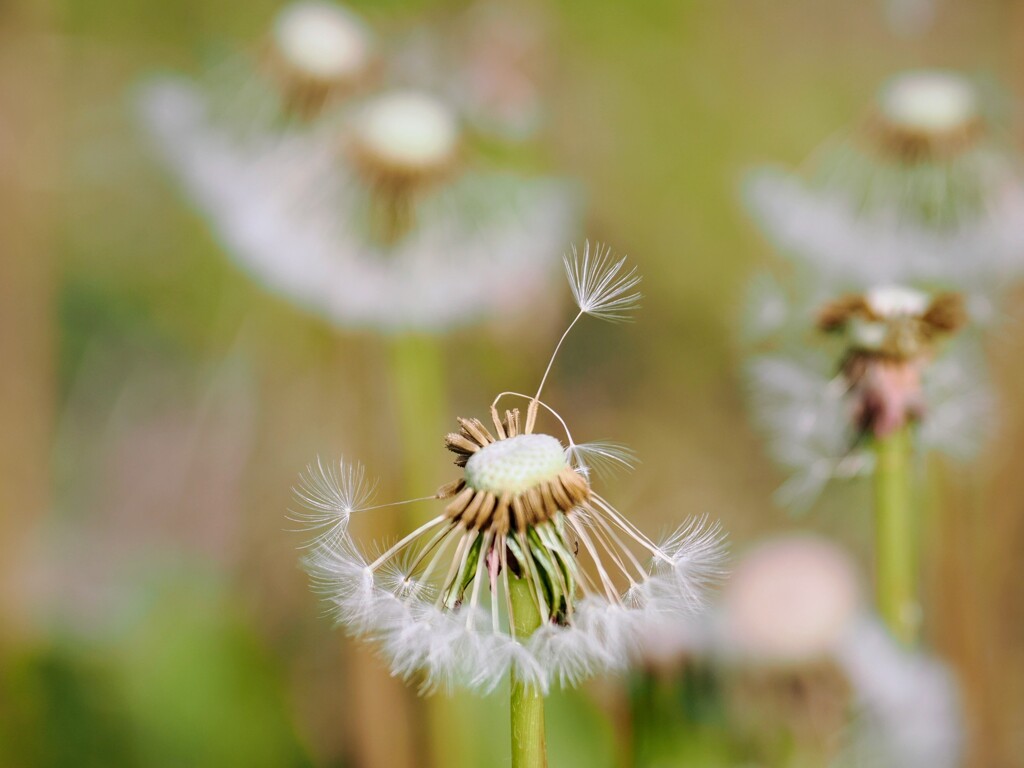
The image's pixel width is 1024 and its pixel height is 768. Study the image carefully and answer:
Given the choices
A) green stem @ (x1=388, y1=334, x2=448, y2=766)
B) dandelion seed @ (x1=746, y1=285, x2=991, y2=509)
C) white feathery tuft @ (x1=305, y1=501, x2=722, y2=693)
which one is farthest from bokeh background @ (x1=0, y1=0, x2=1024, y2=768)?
white feathery tuft @ (x1=305, y1=501, x2=722, y2=693)

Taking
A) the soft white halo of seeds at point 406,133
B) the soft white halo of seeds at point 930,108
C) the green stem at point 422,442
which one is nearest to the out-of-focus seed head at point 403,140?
the soft white halo of seeds at point 406,133

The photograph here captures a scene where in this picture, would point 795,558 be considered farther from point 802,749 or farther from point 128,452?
point 128,452

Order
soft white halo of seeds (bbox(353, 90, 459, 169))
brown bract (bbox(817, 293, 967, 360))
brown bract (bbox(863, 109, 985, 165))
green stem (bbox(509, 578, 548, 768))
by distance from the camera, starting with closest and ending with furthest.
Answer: green stem (bbox(509, 578, 548, 768)), brown bract (bbox(817, 293, 967, 360)), brown bract (bbox(863, 109, 985, 165)), soft white halo of seeds (bbox(353, 90, 459, 169))

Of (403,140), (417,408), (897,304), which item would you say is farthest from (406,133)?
(897,304)

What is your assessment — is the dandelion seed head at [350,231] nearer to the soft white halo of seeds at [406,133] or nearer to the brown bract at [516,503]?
the soft white halo of seeds at [406,133]

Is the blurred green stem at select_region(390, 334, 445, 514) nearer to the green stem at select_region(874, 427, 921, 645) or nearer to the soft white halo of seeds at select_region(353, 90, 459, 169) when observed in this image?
the soft white halo of seeds at select_region(353, 90, 459, 169)

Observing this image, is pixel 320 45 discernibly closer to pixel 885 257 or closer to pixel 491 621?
pixel 885 257

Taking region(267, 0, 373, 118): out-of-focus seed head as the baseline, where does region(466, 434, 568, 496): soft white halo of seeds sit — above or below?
below
